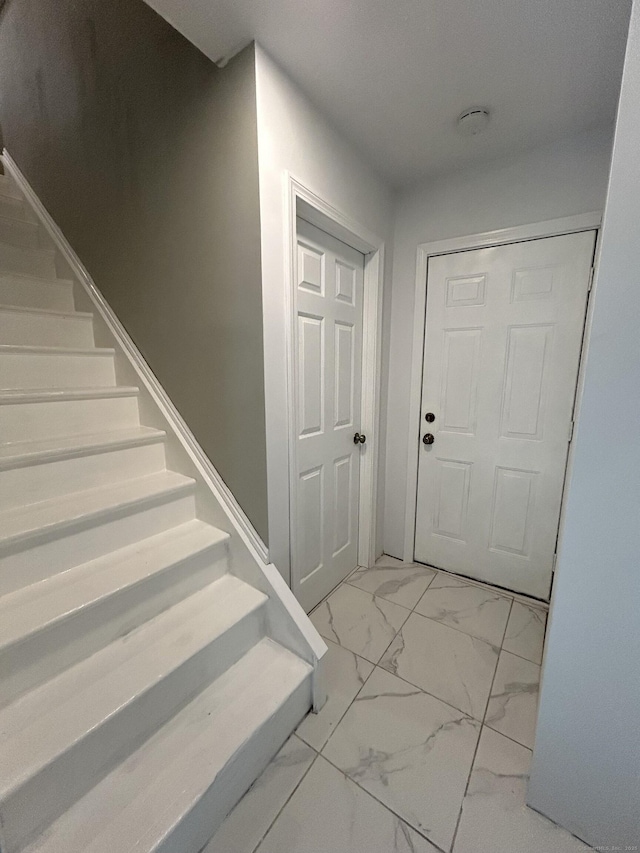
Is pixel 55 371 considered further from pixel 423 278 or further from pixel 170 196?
pixel 423 278

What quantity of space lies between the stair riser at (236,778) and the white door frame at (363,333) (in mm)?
462

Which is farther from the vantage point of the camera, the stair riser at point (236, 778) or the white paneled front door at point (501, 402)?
the white paneled front door at point (501, 402)

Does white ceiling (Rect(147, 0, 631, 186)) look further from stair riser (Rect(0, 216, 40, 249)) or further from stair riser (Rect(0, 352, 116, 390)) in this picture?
stair riser (Rect(0, 216, 40, 249))

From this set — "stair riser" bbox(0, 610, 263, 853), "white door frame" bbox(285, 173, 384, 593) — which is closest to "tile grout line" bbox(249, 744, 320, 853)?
"stair riser" bbox(0, 610, 263, 853)

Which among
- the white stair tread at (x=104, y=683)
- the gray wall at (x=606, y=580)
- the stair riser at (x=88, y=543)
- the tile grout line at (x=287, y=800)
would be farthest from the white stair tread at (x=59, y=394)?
the gray wall at (x=606, y=580)

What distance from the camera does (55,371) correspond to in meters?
1.54

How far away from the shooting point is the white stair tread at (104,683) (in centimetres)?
77

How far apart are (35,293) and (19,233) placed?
1.69 ft

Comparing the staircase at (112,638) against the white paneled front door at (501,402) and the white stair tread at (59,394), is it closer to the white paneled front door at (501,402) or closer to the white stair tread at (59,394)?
the white stair tread at (59,394)

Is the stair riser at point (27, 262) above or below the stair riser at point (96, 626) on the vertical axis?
above

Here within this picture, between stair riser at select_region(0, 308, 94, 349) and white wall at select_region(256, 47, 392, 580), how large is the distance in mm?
1210

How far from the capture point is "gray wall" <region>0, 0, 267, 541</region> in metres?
1.25

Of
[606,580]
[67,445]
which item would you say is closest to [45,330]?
[67,445]

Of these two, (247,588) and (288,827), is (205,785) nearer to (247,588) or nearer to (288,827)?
(288,827)
